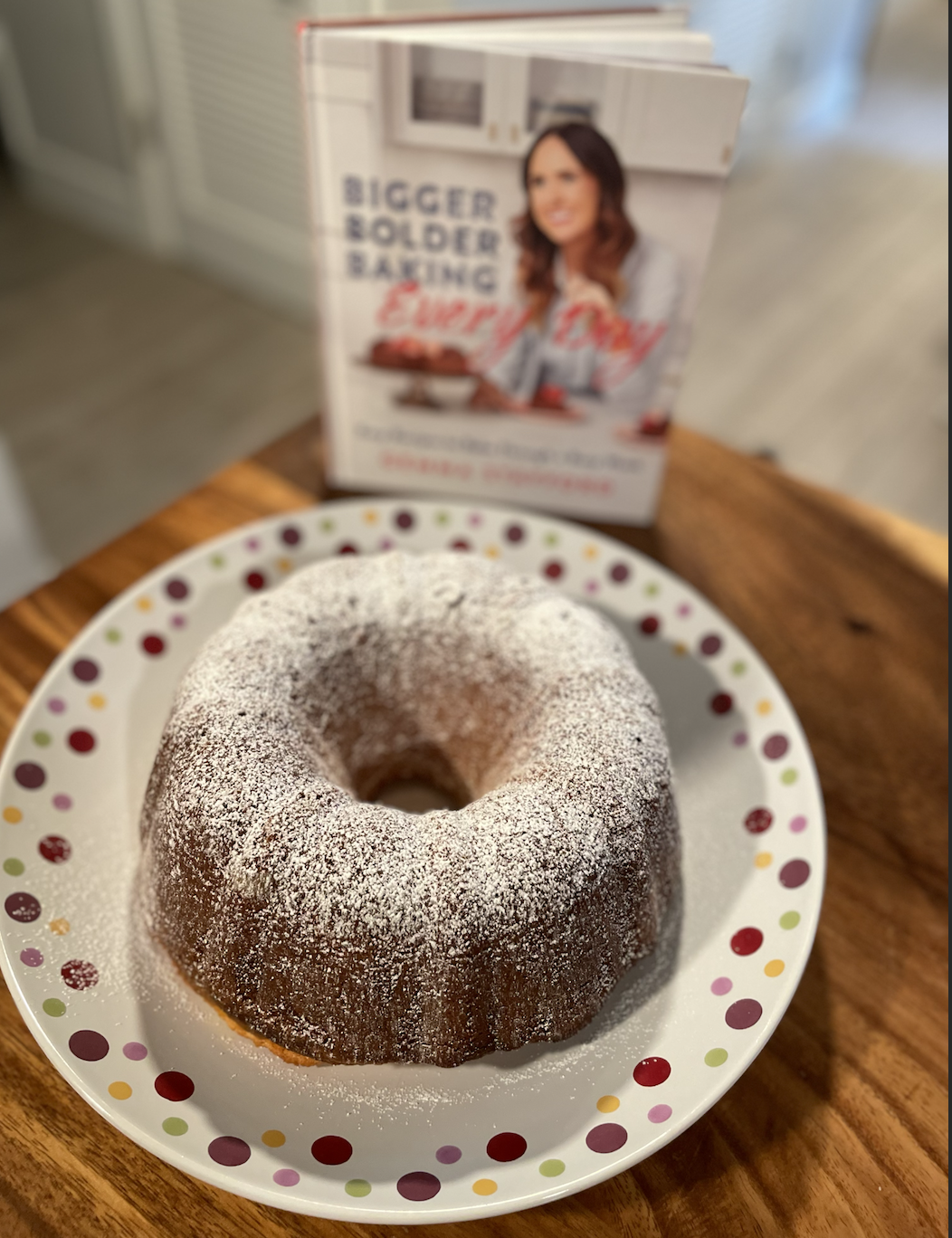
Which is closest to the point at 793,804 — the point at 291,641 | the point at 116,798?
the point at 291,641

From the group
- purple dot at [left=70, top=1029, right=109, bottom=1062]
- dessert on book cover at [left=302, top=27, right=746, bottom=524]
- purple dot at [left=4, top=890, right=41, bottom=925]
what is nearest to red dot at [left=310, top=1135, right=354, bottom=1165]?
purple dot at [left=70, top=1029, right=109, bottom=1062]

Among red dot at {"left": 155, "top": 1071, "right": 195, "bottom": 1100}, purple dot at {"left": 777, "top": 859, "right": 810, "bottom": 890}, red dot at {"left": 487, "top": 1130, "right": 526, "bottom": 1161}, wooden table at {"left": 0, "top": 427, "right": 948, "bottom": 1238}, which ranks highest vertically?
purple dot at {"left": 777, "top": 859, "right": 810, "bottom": 890}

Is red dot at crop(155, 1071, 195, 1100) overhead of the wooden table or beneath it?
overhead

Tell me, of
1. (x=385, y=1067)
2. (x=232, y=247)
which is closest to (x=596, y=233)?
(x=385, y=1067)

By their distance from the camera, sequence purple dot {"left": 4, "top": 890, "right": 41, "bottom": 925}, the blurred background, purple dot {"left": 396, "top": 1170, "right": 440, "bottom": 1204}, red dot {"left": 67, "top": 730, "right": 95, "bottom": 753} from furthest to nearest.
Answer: the blurred background
red dot {"left": 67, "top": 730, "right": 95, "bottom": 753}
purple dot {"left": 4, "top": 890, "right": 41, "bottom": 925}
purple dot {"left": 396, "top": 1170, "right": 440, "bottom": 1204}

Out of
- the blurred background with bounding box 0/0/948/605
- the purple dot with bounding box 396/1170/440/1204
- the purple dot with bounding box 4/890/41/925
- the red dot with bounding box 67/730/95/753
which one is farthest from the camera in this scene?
the blurred background with bounding box 0/0/948/605

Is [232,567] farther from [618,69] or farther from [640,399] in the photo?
[618,69]

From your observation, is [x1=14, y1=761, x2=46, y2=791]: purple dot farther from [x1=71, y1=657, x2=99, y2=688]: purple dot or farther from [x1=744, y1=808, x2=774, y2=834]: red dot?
[x1=744, y1=808, x2=774, y2=834]: red dot

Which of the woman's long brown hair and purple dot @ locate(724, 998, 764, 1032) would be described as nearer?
purple dot @ locate(724, 998, 764, 1032)
